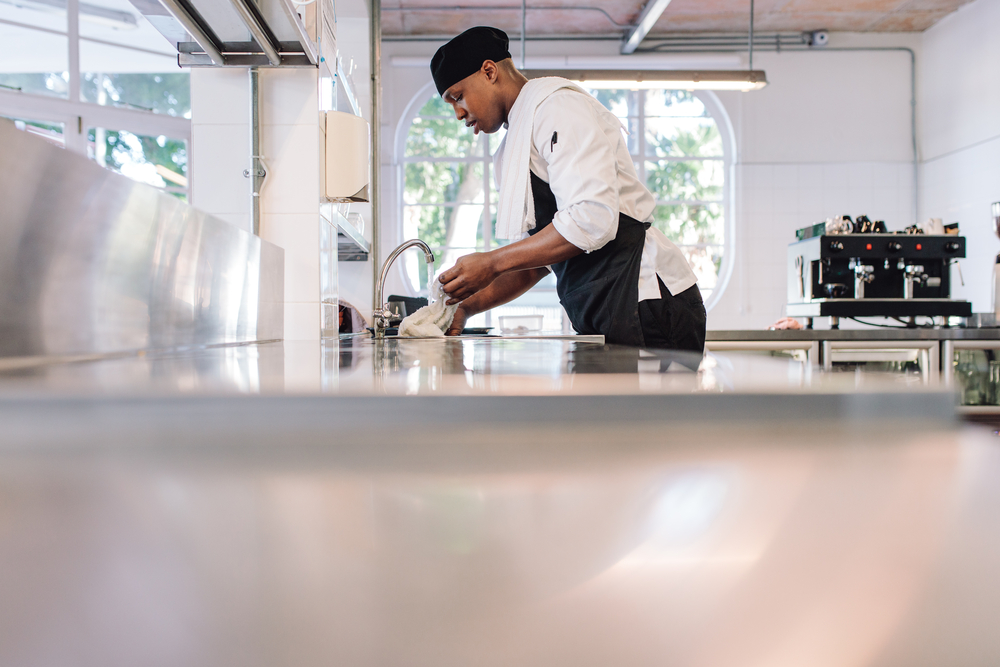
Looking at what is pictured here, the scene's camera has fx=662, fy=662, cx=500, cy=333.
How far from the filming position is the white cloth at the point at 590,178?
1376mm

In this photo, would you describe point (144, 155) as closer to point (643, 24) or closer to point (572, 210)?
point (572, 210)

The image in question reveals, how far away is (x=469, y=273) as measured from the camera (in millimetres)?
1463

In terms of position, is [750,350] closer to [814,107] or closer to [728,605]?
[728,605]

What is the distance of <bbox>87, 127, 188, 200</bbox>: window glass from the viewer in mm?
Answer: 4031

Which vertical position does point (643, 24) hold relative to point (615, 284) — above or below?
above

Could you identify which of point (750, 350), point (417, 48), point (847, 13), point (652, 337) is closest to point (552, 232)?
point (652, 337)

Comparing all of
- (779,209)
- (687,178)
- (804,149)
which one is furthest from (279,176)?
(804,149)

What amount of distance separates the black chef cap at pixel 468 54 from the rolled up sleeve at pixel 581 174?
0.27m

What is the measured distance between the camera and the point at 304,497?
212mm

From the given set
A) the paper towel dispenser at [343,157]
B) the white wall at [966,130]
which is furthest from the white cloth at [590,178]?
the white wall at [966,130]

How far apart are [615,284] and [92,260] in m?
1.11

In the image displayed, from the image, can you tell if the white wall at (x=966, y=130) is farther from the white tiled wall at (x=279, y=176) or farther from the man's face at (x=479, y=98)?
the white tiled wall at (x=279, y=176)

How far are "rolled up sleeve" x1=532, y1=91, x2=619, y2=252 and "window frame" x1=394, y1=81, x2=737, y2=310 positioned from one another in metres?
5.07

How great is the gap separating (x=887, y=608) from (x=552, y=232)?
130cm
